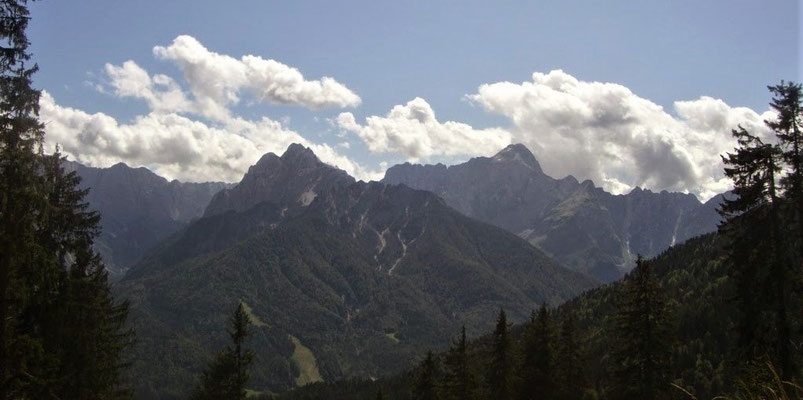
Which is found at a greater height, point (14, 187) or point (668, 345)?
point (14, 187)

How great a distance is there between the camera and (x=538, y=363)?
157ft

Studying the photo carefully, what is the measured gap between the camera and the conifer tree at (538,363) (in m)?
47.0

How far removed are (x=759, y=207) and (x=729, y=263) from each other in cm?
286

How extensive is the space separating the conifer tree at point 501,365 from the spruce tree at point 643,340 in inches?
585

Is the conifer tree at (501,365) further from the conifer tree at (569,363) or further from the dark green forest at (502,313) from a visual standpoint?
the conifer tree at (569,363)

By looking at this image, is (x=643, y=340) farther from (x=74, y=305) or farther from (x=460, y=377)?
(x=74, y=305)

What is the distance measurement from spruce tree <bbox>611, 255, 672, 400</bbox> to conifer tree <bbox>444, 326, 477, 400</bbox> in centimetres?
1496

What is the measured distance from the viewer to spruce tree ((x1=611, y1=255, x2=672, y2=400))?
32656mm

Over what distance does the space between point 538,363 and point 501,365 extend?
3.14m

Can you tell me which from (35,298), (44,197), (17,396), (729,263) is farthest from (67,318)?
(729,263)

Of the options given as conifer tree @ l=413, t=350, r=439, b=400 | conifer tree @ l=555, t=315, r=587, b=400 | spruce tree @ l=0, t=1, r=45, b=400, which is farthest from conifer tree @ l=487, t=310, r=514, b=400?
spruce tree @ l=0, t=1, r=45, b=400


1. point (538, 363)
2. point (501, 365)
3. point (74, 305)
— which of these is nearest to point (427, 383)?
point (501, 365)

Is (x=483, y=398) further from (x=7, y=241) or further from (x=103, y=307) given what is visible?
(x=7, y=241)

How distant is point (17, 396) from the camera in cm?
2423
